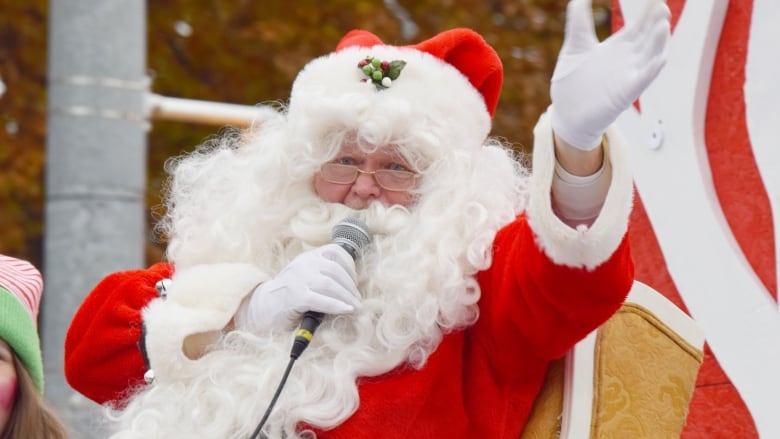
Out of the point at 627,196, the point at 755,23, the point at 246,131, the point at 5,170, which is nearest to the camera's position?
the point at 627,196

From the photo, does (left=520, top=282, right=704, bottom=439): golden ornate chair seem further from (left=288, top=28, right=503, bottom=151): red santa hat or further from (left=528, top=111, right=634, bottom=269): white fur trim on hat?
(left=288, top=28, right=503, bottom=151): red santa hat

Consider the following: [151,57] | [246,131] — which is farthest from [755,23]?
[151,57]

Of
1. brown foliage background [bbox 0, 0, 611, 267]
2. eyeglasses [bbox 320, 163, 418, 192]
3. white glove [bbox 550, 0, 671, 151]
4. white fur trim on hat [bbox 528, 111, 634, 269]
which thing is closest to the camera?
white glove [bbox 550, 0, 671, 151]

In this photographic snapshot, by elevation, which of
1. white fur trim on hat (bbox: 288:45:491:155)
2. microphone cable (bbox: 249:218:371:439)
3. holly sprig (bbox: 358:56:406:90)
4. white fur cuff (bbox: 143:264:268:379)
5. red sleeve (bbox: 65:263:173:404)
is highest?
holly sprig (bbox: 358:56:406:90)

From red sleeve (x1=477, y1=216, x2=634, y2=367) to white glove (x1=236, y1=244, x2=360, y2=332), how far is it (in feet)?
1.03

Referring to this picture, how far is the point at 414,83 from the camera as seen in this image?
359 cm

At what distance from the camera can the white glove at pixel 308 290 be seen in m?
3.16

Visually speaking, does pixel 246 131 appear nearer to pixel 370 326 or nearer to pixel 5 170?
pixel 370 326

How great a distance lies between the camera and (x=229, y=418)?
3.23 metres

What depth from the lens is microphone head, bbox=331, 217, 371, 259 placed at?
3289 millimetres

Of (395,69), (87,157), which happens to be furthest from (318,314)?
(87,157)

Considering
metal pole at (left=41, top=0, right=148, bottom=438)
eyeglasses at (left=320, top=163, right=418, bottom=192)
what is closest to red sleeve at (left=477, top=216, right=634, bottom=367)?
eyeglasses at (left=320, top=163, right=418, bottom=192)

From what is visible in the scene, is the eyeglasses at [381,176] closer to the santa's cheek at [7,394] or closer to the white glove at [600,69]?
the white glove at [600,69]

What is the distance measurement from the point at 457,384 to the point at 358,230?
0.41 meters
